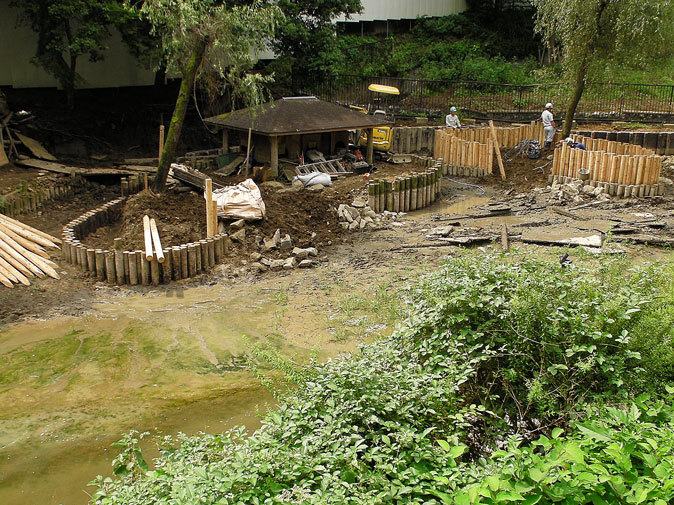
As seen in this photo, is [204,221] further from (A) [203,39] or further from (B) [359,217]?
(A) [203,39]

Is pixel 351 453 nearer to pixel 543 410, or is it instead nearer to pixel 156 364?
pixel 543 410

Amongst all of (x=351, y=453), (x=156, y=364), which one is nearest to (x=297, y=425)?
(x=351, y=453)

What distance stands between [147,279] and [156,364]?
11.8 ft

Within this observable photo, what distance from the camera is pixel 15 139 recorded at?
22.3 meters

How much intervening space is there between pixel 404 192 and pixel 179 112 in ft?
22.2

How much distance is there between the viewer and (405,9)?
3994cm

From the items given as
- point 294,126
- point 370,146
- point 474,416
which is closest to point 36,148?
point 294,126

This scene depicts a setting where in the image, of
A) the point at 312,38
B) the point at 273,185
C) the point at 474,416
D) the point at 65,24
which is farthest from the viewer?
the point at 312,38

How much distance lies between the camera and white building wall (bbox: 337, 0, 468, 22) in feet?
126

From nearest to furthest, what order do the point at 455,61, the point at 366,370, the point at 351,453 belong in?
the point at 351,453
the point at 366,370
the point at 455,61

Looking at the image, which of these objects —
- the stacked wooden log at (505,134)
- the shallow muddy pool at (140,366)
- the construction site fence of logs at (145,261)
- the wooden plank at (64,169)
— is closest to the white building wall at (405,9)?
the stacked wooden log at (505,134)

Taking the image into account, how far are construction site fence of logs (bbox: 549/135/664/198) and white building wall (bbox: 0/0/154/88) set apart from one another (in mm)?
15992

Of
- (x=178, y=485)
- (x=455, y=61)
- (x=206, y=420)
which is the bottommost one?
(x=206, y=420)

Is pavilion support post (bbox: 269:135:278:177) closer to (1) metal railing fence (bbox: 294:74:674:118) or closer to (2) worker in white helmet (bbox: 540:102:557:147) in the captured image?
(1) metal railing fence (bbox: 294:74:674:118)
